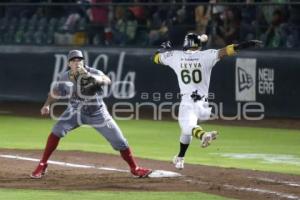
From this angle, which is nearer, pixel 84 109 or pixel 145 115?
pixel 84 109

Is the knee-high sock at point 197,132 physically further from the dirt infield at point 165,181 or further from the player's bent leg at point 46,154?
the player's bent leg at point 46,154

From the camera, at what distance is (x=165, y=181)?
11.7m

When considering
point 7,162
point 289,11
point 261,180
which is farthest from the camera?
point 289,11

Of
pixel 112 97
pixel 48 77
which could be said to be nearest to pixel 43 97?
pixel 48 77

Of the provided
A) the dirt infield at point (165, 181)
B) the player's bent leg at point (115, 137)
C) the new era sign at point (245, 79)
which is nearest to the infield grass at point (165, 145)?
the dirt infield at point (165, 181)

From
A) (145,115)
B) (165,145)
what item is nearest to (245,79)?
(145,115)

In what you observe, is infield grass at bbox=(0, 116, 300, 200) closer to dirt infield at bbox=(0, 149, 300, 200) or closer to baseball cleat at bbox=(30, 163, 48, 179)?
dirt infield at bbox=(0, 149, 300, 200)

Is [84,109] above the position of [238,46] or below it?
below

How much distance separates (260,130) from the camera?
19.2 metres

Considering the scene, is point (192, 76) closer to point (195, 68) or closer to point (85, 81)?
point (195, 68)

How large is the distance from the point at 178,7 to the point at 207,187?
35.4 ft

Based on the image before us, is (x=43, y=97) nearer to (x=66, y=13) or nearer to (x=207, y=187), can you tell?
(x=66, y=13)

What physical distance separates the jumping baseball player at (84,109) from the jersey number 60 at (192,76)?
1535 millimetres

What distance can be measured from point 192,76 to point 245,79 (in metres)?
7.44
